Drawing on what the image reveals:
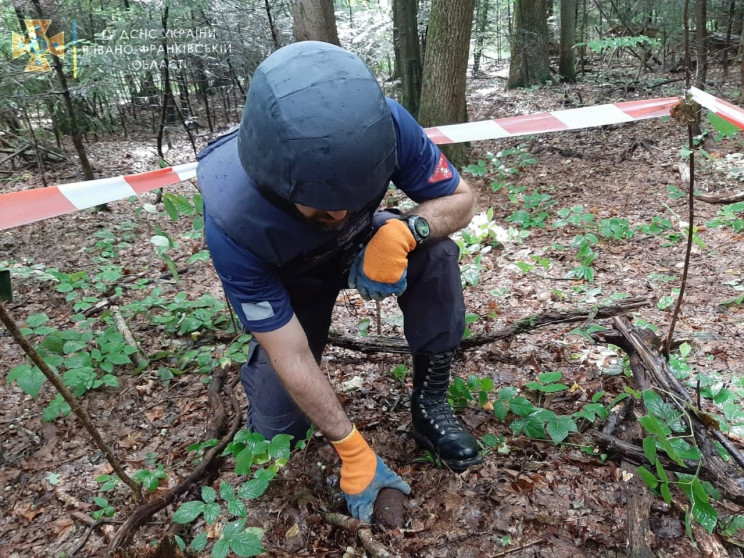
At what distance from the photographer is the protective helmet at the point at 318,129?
3.92 ft

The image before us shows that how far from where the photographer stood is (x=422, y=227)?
5.91 feet

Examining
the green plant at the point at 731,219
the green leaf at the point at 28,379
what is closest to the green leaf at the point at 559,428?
the green leaf at the point at 28,379

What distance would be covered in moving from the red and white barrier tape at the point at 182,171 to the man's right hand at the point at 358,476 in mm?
1605

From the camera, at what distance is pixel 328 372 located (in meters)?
2.60

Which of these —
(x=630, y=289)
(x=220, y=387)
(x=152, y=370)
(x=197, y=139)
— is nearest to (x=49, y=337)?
(x=152, y=370)

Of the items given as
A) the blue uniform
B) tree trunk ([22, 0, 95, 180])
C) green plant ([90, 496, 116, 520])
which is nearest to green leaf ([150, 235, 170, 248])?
the blue uniform

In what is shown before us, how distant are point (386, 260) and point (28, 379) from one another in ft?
5.02

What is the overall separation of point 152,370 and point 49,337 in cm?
54

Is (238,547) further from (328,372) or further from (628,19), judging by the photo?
(628,19)

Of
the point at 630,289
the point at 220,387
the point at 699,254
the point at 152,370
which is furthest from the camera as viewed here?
the point at 699,254

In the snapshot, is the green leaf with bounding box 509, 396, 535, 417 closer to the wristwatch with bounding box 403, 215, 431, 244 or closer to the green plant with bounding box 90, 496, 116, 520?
the wristwatch with bounding box 403, 215, 431, 244

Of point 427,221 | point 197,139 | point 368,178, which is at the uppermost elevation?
point 368,178

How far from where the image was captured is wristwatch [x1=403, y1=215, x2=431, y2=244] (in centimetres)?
179

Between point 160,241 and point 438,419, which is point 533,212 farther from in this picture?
point 160,241
